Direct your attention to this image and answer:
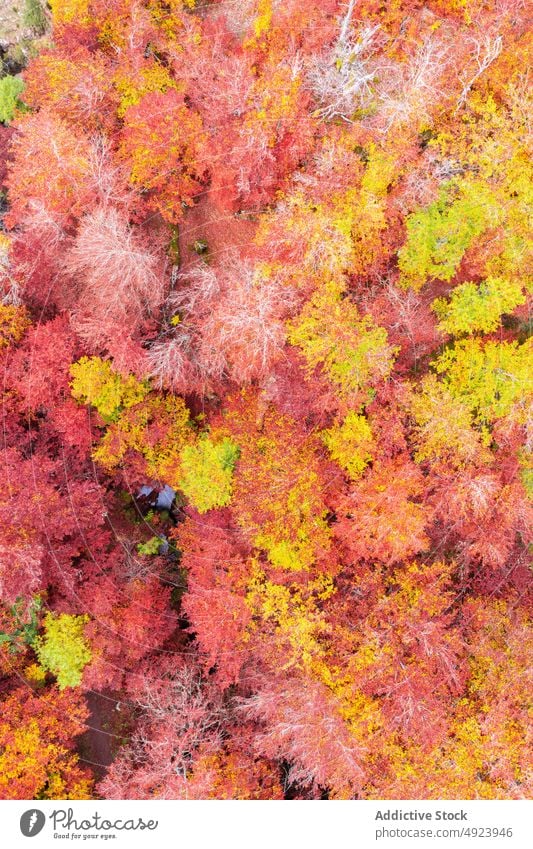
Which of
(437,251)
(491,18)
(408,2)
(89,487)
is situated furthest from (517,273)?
(89,487)

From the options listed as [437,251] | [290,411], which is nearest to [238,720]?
[290,411]

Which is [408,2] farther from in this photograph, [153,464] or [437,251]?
[153,464]

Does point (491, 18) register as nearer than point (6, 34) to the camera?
Yes

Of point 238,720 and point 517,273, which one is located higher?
point 517,273
